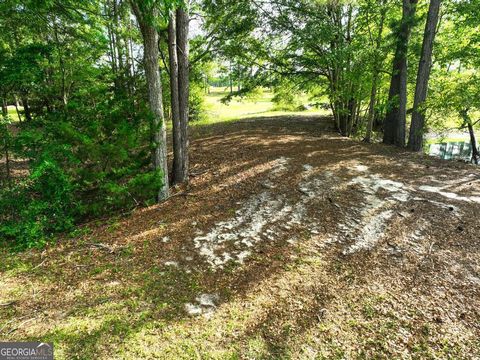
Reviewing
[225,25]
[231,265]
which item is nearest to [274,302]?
[231,265]

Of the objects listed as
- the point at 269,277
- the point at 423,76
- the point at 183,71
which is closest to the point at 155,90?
the point at 183,71

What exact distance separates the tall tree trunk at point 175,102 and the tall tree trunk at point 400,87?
7.10m

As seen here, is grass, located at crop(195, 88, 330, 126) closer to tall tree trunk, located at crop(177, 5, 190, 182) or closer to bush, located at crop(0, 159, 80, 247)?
tall tree trunk, located at crop(177, 5, 190, 182)

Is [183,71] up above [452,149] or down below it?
above

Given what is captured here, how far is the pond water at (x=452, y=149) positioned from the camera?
14858mm

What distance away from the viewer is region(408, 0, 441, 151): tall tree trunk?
7887mm

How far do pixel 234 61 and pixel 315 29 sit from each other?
2.82 metres

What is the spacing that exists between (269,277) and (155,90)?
3844mm

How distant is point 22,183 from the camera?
4586 mm

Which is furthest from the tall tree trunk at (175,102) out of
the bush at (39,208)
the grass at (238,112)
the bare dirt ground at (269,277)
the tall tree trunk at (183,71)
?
the grass at (238,112)

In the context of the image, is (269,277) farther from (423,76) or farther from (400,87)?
(400,87)

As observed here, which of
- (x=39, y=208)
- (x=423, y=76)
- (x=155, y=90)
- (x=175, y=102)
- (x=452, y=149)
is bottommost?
(x=452, y=149)

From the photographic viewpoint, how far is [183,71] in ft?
19.4

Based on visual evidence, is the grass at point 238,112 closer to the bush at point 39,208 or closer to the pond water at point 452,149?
the pond water at point 452,149
